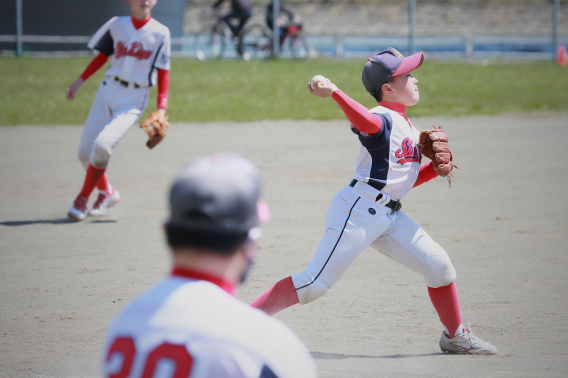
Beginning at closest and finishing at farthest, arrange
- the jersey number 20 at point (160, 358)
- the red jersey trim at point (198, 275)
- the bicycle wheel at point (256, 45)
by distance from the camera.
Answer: the jersey number 20 at point (160, 358), the red jersey trim at point (198, 275), the bicycle wheel at point (256, 45)

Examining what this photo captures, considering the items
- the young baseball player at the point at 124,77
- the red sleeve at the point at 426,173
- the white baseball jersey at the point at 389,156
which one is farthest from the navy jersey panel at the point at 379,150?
the young baseball player at the point at 124,77

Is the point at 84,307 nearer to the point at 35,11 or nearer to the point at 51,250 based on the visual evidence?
the point at 51,250

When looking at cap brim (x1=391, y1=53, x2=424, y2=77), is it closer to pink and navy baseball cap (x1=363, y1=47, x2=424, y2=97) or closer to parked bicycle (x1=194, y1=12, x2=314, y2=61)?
pink and navy baseball cap (x1=363, y1=47, x2=424, y2=97)

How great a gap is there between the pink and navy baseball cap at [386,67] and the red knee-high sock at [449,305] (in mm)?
1159

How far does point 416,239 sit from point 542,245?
2663 millimetres

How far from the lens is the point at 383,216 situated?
329cm

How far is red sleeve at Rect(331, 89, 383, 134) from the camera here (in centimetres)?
307

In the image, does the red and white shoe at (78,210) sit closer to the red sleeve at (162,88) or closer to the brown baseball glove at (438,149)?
the red sleeve at (162,88)

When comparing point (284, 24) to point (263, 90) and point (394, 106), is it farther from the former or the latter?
point (394, 106)

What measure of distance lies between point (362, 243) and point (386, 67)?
96 centimetres

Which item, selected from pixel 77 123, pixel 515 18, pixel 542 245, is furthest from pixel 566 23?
pixel 542 245

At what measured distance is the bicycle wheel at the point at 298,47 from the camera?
1948 cm

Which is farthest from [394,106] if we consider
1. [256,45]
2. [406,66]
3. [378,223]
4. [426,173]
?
[256,45]

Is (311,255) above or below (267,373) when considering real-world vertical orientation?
below
